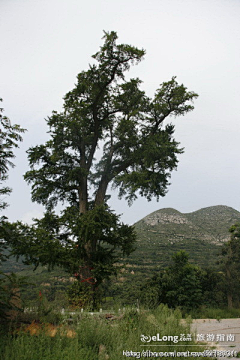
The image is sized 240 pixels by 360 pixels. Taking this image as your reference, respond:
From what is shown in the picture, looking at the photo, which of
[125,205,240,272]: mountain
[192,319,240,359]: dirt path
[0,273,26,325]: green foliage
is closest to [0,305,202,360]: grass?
[0,273,26,325]: green foliage

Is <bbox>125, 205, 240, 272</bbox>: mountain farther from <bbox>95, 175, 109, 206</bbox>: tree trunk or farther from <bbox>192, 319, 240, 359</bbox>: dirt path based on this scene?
<bbox>192, 319, 240, 359</bbox>: dirt path

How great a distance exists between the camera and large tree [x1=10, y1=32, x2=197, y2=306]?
38.0ft

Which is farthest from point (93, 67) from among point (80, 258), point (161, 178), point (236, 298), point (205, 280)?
point (236, 298)

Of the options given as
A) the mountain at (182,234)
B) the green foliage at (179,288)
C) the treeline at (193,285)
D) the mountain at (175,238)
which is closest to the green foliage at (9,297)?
the treeline at (193,285)

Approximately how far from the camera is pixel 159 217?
154ft

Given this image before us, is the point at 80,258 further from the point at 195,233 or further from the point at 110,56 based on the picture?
the point at 195,233

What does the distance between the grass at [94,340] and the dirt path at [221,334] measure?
2.71ft

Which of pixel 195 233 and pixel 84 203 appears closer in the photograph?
pixel 84 203

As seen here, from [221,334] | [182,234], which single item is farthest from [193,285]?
[182,234]

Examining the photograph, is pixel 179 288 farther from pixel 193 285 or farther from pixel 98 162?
pixel 98 162

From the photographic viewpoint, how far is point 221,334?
311 inches

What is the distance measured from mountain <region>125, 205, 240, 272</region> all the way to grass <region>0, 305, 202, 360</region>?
23060 mm

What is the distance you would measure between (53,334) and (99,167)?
34.3 ft

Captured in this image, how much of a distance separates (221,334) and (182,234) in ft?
114
